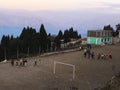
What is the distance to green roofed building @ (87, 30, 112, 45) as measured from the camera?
7488 centimetres

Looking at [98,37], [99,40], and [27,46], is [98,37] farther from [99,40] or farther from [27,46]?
[27,46]

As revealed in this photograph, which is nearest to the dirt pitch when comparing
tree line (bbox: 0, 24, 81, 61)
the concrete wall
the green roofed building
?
tree line (bbox: 0, 24, 81, 61)

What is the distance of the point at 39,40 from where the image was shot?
70438 mm

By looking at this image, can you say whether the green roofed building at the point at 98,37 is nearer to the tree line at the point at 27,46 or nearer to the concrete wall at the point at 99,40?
the concrete wall at the point at 99,40

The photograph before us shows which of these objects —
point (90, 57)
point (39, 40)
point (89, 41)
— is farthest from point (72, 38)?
point (90, 57)

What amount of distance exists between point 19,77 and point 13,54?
107ft

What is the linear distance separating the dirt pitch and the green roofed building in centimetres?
2569

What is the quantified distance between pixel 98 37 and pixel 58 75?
3882cm

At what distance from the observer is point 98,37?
75062mm

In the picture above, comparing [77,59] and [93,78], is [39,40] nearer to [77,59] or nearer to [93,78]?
[77,59]

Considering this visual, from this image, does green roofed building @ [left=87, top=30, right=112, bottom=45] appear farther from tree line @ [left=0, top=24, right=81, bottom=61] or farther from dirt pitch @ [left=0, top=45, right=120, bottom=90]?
dirt pitch @ [left=0, top=45, right=120, bottom=90]

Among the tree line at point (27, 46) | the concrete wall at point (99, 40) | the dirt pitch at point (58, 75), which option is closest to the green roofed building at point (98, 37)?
the concrete wall at point (99, 40)

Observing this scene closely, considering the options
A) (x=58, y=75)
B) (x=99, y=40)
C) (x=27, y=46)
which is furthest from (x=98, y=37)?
(x=58, y=75)

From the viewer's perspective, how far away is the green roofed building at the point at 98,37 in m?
74.9
